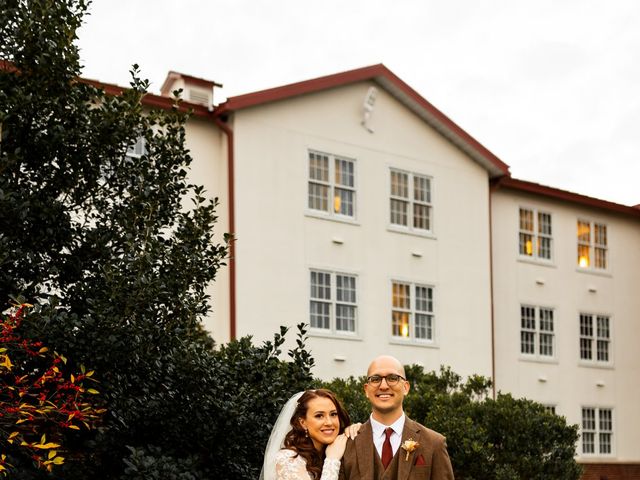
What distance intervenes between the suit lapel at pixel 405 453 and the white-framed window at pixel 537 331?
27185 mm

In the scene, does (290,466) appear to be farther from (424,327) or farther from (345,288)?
(424,327)

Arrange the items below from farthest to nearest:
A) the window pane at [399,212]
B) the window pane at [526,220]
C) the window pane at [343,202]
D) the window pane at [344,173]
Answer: the window pane at [526,220], the window pane at [399,212], the window pane at [344,173], the window pane at [343,202]

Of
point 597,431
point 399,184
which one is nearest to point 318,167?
point 399,184

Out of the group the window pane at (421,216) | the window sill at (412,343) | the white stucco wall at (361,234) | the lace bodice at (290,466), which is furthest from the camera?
the window pane at (421,216)

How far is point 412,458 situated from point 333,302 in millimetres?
Result: 21250

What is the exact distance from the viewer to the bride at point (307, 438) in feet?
23.4

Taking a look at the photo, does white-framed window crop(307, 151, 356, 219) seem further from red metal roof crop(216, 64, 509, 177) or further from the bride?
the bride

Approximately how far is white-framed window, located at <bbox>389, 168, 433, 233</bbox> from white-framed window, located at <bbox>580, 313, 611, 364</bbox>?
8.24 meters

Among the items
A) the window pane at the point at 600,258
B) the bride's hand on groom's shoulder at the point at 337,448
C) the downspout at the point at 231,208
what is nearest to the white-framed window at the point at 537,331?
the window pane at the point at 600,258

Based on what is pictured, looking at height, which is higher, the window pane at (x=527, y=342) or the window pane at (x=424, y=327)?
the window pane at (x=424, y=327)

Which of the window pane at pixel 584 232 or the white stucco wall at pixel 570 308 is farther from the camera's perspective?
the window pane at pixel 584 232

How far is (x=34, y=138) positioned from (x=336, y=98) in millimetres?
20235

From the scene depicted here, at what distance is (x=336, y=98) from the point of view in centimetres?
2889

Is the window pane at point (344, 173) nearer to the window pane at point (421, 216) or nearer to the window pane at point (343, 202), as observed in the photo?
the window pane at point (343, 202)
